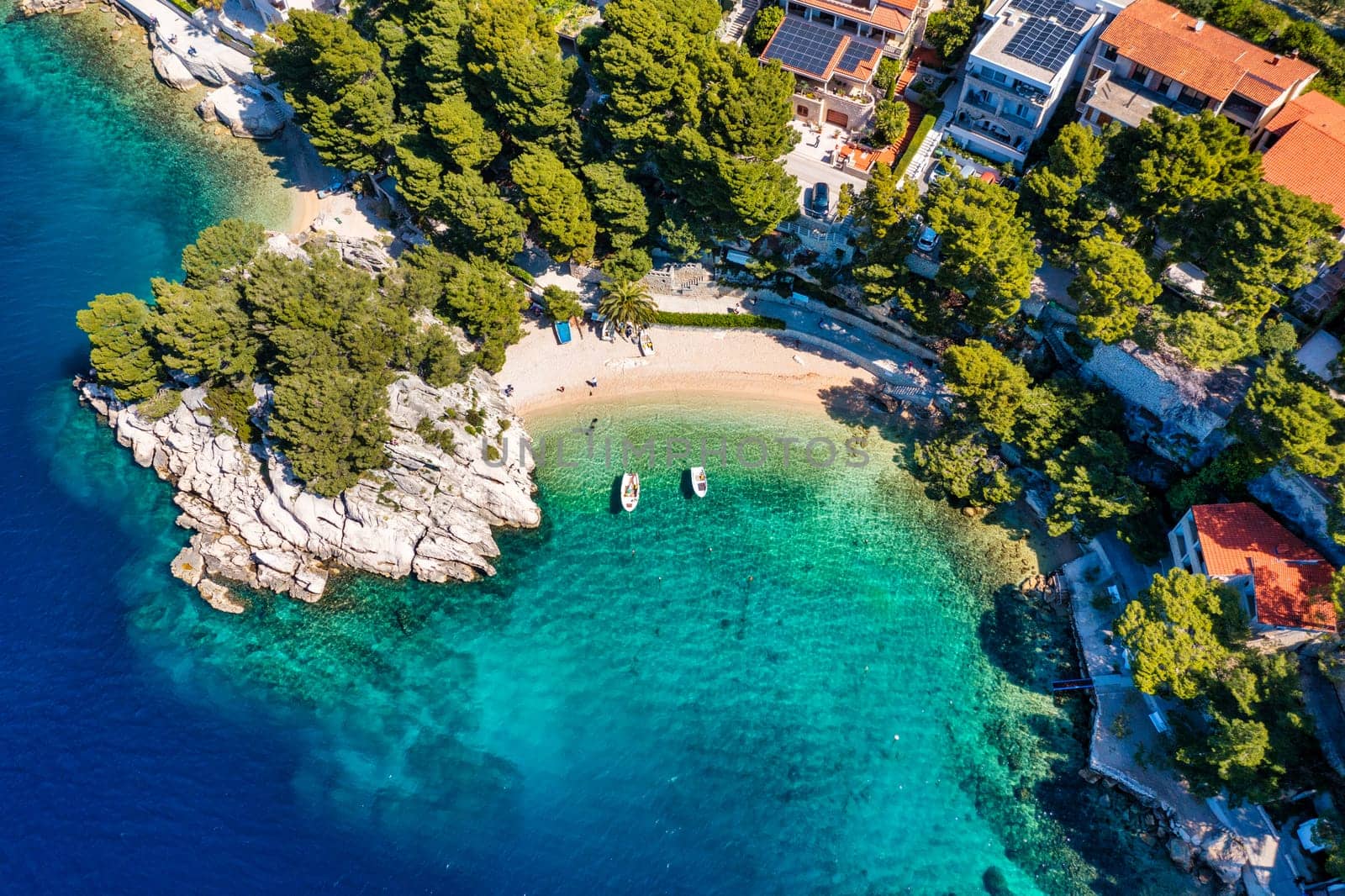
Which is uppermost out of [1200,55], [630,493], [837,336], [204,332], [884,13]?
[1200,55]

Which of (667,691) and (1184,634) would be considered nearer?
(1184,634)

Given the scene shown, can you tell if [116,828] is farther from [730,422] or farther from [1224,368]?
[1224,368]

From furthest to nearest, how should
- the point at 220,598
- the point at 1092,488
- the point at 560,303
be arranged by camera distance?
1. the point at 560,303
2. the point at 220,598
3. the point at 1092,488

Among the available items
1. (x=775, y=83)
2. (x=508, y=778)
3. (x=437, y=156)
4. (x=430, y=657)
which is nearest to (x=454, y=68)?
(x=437, y=156)

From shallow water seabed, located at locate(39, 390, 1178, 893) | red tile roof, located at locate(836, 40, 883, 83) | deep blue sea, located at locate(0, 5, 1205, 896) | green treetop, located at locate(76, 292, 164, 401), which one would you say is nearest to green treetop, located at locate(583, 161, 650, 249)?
deep blue sea, located at locate(0, 5, 1205, 896)

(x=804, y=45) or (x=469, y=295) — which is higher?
(x=804, y=45)

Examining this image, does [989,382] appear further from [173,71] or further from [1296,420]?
[173,71]

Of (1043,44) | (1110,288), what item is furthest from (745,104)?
(1110,288)
